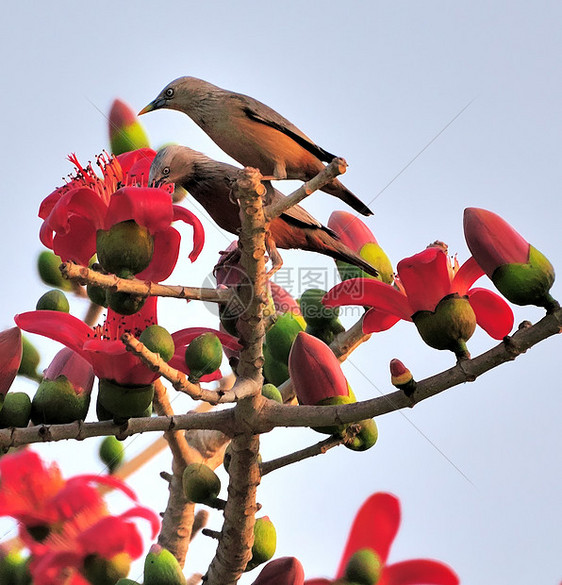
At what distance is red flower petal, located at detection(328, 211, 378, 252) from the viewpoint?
2.53 meters

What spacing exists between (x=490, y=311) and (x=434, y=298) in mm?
152

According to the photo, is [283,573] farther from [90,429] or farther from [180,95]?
[180,95]

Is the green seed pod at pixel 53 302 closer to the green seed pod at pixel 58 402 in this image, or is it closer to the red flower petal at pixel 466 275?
the green seed pod at pixel 58 402

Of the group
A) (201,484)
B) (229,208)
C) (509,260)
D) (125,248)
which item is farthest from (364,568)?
(229,208)

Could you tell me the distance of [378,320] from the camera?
1.74m

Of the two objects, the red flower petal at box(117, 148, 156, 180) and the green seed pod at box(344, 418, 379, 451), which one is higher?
the red flower petal at box(117, 148, 156, 180)

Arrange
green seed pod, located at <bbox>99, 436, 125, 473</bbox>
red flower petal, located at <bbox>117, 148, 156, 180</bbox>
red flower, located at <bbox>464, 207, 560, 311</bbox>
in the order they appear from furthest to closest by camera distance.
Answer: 1. green seed pod, located at <bbox>99, 436, 125, 473</bbox>
2. red flower petal, located at <bbox>117, 148, 156, 180</bbox>
3. red flower, located at <bbox>464, 207, 560, 311</bbox>

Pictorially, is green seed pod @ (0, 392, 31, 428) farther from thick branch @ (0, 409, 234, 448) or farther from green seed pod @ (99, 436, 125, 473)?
green seed pod @ (99, 436, 125, 473)

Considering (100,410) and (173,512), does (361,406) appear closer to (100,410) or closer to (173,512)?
(100,410)

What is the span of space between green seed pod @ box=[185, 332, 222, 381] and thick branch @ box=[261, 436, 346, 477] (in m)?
0.31

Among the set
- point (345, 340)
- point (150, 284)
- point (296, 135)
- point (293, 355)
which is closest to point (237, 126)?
point (296, 135)

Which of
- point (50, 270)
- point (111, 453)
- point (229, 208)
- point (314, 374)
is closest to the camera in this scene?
point (314, 374)

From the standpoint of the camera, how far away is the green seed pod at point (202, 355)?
1.52 metres

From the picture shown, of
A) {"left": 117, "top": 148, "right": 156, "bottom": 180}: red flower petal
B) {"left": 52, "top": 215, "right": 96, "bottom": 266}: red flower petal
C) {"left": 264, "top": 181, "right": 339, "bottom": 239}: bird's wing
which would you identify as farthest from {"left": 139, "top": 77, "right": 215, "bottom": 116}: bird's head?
{"left": 52, "top": 215, "right": 96, "bottom": 266}: red flower petal
